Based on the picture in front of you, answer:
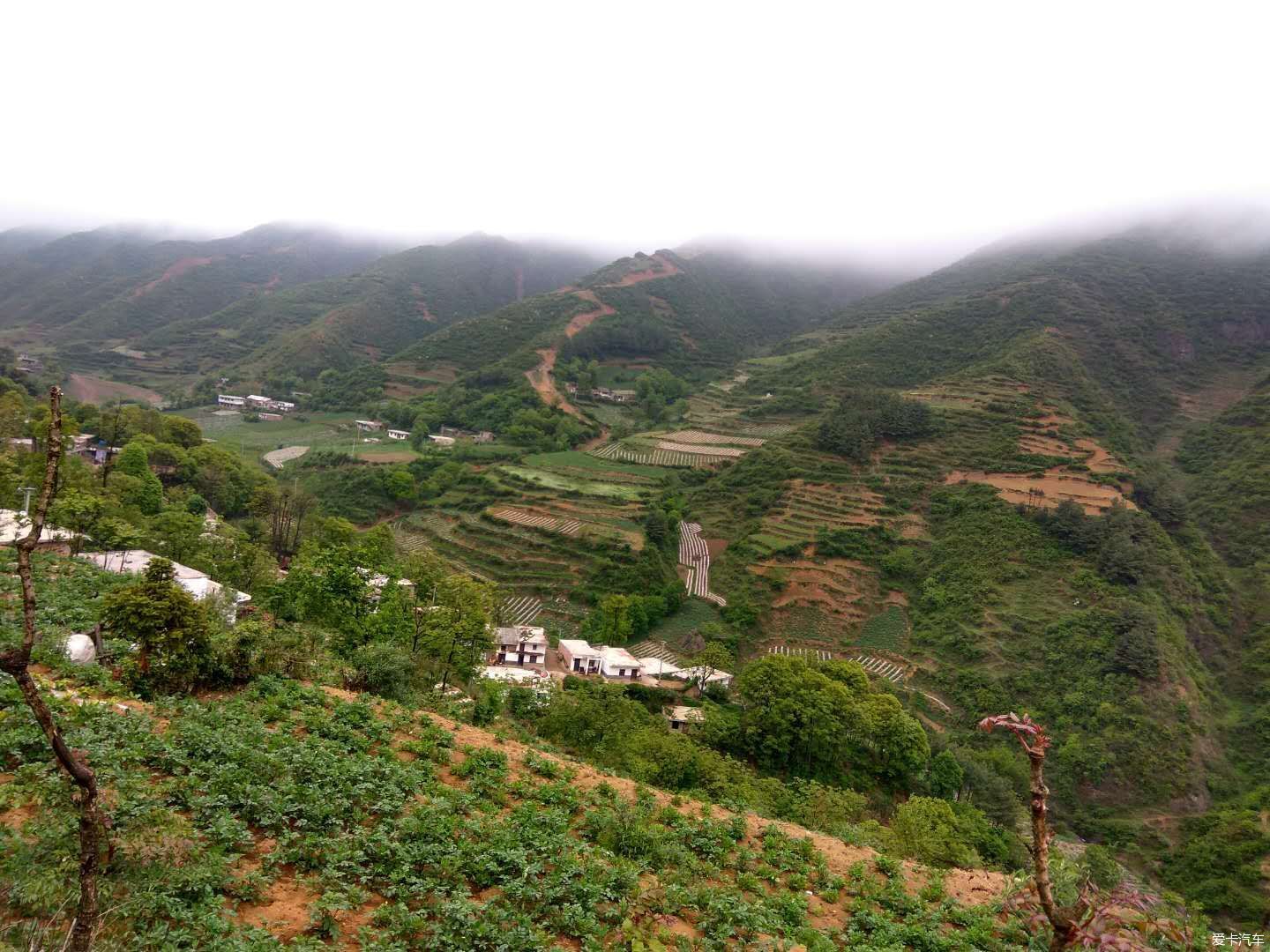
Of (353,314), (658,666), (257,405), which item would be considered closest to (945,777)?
(658,666)

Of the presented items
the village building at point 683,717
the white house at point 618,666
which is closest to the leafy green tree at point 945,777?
the village building at point 683,717

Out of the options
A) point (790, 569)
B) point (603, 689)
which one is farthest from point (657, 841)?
point (790, 569)

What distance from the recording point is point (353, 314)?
9638cm

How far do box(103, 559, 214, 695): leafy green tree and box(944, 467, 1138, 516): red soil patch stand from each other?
4259 cm

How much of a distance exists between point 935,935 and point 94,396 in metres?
93.4

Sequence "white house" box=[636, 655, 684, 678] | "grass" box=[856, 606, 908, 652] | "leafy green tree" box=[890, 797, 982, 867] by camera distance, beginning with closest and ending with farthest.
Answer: "leafy green tree" box=[890, 797, 982, 867] < "white house" box=[636, 655, 684, 678] < "grass" box=[856, 606, 908, 652]

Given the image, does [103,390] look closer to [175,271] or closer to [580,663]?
[175,271]

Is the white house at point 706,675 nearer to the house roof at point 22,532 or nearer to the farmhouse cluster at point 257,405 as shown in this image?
the house roof at point 22,532

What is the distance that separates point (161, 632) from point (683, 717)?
20336mm

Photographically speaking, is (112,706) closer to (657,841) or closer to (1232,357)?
(657,841)

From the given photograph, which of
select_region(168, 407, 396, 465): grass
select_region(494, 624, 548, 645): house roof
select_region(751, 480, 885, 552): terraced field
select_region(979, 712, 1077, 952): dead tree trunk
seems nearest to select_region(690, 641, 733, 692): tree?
select_region(494, 624, 548, 645): house roof

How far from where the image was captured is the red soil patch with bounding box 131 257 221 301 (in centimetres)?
10756

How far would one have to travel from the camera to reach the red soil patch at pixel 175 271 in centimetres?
10756

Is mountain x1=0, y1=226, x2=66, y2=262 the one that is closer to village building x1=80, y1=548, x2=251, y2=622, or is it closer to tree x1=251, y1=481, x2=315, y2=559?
tree x1=251, y1=481, x2=315, y2=559
